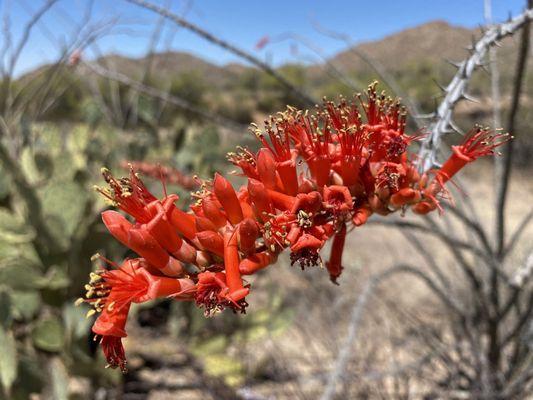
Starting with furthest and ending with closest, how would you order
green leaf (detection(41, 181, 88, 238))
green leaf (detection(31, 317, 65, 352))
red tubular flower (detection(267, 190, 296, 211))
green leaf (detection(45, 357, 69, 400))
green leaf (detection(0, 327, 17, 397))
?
green leaf (detection(41, 181, 88, 238)) < green leaf (detection(31, 317, 65, 352)) < green leaf (detection(45, 357, 69, 400)) < green leaf (detection(0, 327, 17, 397)) < red tubular flower (detection(267, 190, 296, 211))

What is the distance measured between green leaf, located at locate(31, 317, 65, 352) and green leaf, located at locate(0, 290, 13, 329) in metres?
0.35

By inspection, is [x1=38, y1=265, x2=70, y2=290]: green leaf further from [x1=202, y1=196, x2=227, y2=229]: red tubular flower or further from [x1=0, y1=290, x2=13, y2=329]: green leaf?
[x1=202, y1=196, x2=227, y2=229]: red tubular flower

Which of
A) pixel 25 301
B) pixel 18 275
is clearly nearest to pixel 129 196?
pixel 18 275

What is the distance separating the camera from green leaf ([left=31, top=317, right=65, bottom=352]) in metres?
2.58

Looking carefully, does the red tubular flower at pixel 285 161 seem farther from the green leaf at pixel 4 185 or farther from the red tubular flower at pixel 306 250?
the green leaf at pixel 4 185

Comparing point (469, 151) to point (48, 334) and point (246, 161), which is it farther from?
point (48, 334)

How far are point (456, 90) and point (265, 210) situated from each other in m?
0.48

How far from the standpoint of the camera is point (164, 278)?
2.86 feet

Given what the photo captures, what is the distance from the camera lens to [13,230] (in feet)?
8.78

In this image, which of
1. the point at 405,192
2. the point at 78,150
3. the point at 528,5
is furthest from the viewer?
the point at 78,150

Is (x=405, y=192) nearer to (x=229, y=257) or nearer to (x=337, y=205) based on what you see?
(x=337, y=205)

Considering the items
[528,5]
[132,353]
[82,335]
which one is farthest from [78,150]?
[528,5]

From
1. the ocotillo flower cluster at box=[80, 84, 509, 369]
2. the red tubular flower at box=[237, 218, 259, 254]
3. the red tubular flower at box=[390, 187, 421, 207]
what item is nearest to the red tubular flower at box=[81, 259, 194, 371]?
the ocotillo flower cluster at box=[80, 84, 509, 369]

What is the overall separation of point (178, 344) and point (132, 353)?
324 mm
